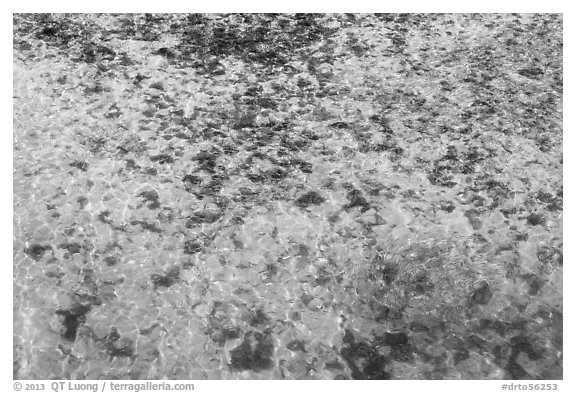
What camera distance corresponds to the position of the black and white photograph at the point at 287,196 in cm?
674

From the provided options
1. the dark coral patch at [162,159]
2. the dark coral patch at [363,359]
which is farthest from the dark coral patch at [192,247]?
the dark coral patch at [363,359]

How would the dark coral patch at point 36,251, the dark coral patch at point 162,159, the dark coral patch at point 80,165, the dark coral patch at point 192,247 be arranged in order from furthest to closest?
the dark coral patch at point 162,159, the dark coral patch at point 80,165, the dark coral patch at point 192,247, the dark coral patch at point 36,251

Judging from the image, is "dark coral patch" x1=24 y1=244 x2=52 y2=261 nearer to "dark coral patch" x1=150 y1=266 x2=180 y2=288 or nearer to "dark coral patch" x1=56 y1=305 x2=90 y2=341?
"dark coral patch" x1=56 y1=305 x2=90 y2=341

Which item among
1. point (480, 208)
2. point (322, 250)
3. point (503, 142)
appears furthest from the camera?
point (503, 142)

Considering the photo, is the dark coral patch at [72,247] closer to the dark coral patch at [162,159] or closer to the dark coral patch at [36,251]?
the dark coral patch at [36,251]

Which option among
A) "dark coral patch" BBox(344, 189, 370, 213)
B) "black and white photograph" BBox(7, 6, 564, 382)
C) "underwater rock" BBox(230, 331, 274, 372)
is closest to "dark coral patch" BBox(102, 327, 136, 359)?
"black and white photograph" BBox(7, 6, 564, 382)

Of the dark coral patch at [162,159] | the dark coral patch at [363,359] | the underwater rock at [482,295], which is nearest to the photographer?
the dark coral patch at [363,359]

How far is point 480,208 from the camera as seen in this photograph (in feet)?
27.2

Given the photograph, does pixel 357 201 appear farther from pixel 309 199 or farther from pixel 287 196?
pixel 287 196

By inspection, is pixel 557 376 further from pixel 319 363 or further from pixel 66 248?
pixel 66 248
